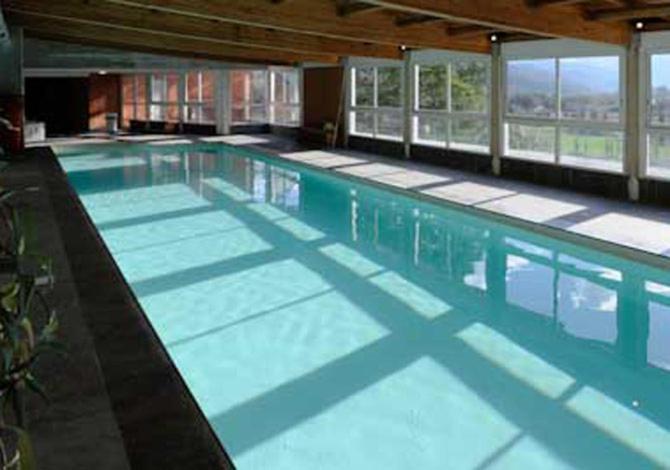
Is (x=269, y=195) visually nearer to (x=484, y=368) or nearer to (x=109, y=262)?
(x=109, y=262)

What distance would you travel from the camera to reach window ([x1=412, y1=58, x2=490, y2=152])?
1239cm

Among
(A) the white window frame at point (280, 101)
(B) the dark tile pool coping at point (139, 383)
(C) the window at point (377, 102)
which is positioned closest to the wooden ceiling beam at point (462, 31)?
(C) the window at point (377, 102)

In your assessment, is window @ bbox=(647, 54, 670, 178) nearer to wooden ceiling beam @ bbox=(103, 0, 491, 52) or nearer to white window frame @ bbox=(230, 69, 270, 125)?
wooden ceiling beam @ bbox=(103, 0, 491, 52)

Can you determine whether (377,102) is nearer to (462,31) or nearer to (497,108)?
(497,108)

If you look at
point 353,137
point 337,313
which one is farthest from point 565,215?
point 353,137

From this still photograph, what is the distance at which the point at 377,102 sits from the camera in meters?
15.9

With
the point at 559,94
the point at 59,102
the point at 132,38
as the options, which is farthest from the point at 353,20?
the point at 59,102

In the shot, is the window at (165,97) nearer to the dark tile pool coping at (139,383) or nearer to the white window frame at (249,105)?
the white window frame at (249,105)

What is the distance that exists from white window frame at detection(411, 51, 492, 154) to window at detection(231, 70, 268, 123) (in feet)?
29.5

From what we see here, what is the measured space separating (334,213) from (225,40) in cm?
394

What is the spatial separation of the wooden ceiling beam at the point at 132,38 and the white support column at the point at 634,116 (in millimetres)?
6825

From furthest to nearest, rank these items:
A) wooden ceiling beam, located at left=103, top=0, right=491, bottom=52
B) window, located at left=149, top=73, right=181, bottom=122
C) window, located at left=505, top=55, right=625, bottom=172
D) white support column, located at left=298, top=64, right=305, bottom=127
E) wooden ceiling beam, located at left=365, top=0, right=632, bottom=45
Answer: window, located at left=149, top=73, right=181, bottom=122, white support column, located at left=298, top=64, right=305, bottom=127, window, located at left=505, top=55, right=625, bottom=172, wooden ceiling beam, located at left=103, top=0, right=491, bottom=52, wooden ceiling beam, located at left=365, top=0, right=632, bottom=45

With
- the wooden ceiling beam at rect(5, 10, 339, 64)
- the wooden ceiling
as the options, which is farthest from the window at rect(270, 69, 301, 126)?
the wooden ceiling

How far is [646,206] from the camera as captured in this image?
9008 millimetres
